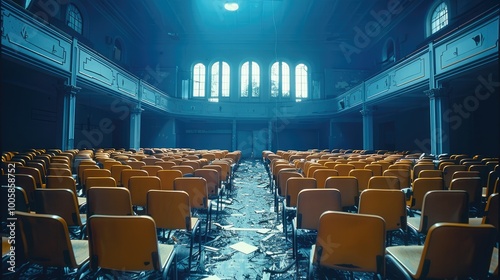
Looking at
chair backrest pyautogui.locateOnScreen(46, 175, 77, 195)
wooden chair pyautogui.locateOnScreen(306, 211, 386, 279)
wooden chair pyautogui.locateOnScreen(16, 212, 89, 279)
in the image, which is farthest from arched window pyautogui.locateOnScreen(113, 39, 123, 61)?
wooden chair pyautogui.locateOnScreen(306, 211, 386, 279)

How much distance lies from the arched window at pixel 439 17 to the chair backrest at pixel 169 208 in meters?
13.4

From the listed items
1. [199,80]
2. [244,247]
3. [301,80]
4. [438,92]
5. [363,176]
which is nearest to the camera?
[244,247]

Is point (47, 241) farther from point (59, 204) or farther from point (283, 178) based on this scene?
point (283, 178)

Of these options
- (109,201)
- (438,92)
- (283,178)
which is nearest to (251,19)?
(438,92)

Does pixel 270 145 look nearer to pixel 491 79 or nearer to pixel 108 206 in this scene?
pixel 491 79

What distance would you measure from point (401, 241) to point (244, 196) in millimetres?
3338

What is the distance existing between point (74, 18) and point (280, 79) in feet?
43.1

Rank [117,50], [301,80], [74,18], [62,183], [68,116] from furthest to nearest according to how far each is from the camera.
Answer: [301,80] → [117,50] → [74,18] → [68,116] → [62,183]

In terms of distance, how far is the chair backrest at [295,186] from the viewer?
11.0 feet

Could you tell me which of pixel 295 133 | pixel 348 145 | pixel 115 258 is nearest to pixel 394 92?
pixel 348 145

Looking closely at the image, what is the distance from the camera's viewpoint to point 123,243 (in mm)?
1646

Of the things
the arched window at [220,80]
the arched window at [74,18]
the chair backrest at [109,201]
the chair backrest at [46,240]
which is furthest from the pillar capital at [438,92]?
the arched window at [74,18]

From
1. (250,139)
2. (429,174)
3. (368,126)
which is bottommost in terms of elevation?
(429,174)

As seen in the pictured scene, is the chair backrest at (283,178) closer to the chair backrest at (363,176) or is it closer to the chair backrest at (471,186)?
the chair backrest at (363,176)
